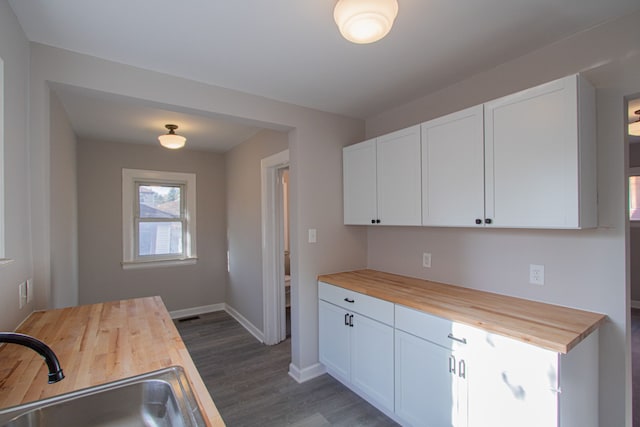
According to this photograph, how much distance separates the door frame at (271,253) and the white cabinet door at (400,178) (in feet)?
4.43

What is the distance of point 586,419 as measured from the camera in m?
1.54

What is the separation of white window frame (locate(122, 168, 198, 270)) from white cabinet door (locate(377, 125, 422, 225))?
3.10m

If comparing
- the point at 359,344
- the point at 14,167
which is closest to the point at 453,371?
the point at 359,344

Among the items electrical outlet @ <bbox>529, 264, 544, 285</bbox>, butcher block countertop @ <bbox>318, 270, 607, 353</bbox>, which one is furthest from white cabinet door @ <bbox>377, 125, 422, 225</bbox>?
electrical outlet @ <bbox>529, 264, 544, 285</bbox>

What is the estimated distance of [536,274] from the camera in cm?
191

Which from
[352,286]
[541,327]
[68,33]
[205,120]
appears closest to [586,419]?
[541,327]

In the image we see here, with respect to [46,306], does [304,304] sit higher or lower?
lower

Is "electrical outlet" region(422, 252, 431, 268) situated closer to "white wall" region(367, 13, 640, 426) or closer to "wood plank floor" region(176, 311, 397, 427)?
"white wall" region(367, 13, 640, 426)

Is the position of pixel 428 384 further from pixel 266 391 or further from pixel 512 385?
pixel 266 391

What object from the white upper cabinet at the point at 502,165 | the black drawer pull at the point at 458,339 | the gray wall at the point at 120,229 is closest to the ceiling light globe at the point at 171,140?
the gray wall at the point at 120,229

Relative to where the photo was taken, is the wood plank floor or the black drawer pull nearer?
the black drawer pull

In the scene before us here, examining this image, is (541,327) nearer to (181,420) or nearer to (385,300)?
(385,300)

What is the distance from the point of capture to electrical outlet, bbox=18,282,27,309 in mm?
1505

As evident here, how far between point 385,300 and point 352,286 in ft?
1.12
